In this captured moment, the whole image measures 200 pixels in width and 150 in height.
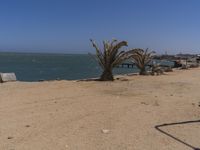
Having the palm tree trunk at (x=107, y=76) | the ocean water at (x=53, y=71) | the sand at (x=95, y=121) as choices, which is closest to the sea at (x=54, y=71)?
the ocean water at (x=53, y=71)

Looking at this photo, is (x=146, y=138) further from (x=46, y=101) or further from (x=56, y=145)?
(x=46, y=101)

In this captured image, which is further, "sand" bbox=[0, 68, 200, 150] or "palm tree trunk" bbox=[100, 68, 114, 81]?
"palm tree trunk" bbox=[100, 68, 114, 81]

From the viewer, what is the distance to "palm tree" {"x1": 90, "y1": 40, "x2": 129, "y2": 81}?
16.5 meters

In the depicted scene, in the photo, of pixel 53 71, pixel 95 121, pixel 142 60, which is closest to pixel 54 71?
pixel 53 71

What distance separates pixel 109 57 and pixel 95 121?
1059 cm

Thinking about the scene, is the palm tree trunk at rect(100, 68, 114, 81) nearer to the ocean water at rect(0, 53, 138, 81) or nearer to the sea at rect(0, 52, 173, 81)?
the sea at rect(0, 52, 173, 81)

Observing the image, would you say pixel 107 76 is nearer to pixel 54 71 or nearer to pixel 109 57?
pixel 109 57

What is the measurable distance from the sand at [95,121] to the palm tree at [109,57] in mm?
6483

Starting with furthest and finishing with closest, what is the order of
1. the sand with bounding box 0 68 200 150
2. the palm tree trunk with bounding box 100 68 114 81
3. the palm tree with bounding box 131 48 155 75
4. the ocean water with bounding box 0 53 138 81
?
1. the ocean water with bounding box 0 53 138 81
2. the palm tree with bounding box 131 48 155 75
3. the palm tree trunk with bounding box 100 68 114 81
4. the sand with bounding box 0 68 200 150

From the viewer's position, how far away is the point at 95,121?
6562 mm


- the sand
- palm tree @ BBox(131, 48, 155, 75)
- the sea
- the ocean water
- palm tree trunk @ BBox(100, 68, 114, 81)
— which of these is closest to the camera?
the sand

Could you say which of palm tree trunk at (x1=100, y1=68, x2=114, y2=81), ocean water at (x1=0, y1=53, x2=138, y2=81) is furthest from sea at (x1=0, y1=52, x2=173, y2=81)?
palm tree trunk at (x1=100, y1=68, x2=114, y2=81)

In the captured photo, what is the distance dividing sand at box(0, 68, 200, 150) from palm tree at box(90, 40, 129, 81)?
6483 mm

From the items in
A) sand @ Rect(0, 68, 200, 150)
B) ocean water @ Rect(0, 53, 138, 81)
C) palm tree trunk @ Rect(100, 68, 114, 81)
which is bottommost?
ocean water @ Rect(0, 53, 138, 81)
